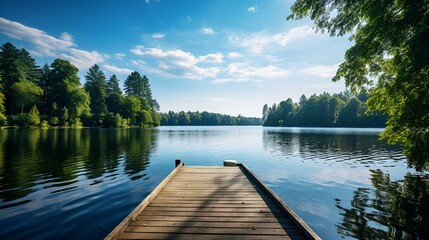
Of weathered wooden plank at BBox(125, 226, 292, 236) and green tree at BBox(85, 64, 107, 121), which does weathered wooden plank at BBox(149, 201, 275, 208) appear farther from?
green tree at BBox(85, 64, 107, 121)

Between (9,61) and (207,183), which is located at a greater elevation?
(9,61)

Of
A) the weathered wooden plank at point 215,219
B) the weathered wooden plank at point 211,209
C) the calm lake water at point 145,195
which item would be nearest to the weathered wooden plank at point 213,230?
the weathered wooden plank at point 215,219

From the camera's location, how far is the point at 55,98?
7031cm

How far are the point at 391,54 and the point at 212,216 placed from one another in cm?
986

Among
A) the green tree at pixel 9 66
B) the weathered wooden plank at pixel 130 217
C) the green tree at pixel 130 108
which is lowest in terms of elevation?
the weathered wooden plank at pixel 130 217

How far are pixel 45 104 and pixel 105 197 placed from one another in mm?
76779

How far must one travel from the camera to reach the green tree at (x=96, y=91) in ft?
270

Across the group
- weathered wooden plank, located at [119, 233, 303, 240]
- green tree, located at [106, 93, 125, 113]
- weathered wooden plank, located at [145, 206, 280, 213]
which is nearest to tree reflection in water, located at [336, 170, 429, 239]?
weathered wooden plank, located at [145, 206, 280, 213]

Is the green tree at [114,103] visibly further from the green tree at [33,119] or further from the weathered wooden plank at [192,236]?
the weathered wooden plank at [192,236]

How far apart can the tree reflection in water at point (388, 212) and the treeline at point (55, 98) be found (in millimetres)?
65570

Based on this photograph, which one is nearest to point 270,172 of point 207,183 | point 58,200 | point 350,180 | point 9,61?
point 350,180

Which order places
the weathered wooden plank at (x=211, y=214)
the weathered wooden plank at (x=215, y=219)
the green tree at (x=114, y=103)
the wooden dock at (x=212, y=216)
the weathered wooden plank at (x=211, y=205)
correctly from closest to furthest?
1. the wooden dock at (x=212, y=216)
2. the weathered wooden plank at (x=215, y=219)
3. the weathered wooden plank at (x=211, y=214)
4. the weathered wooden plank at (x=211, y=205)
5. the green tree at (x=114, y=103)

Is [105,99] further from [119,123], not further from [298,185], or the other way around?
[298,185]

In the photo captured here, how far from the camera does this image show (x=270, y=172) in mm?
15859
